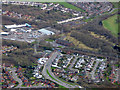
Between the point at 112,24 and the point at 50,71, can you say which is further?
the point at 112,24

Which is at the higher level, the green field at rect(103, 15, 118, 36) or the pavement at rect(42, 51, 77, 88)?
the green field at rect(103, 15, 118, 36)

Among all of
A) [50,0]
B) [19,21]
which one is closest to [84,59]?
[19,21]

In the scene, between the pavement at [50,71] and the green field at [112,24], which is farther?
the green field at [112,24]

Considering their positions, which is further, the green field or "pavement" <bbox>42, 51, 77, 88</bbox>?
the green field

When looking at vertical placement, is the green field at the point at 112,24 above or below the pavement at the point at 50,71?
above

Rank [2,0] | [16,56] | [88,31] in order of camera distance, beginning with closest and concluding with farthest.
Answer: [16,56]
[88,31]
[2,0]

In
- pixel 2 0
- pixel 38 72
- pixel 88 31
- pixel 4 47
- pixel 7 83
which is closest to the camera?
pixel 7 83

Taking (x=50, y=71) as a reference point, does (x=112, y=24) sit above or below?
above

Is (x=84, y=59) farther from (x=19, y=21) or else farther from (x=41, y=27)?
(x=19, y=21)
